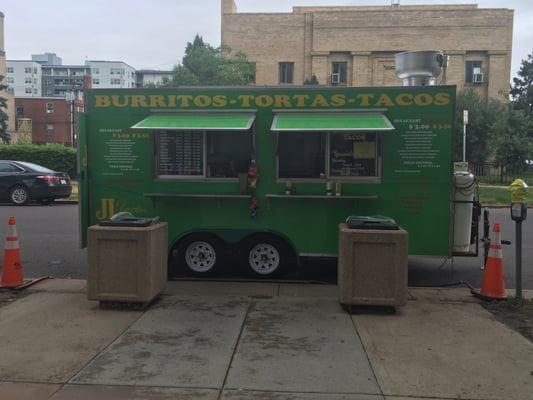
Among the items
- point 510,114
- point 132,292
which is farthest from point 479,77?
point 132,292

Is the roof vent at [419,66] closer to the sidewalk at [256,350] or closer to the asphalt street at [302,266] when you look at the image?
the asphalt street at [302,266]

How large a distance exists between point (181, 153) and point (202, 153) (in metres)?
0.30

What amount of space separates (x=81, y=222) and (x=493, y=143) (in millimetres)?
26060

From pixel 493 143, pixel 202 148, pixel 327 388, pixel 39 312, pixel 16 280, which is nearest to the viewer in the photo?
pixel 327 388

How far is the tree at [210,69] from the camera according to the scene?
124 ft

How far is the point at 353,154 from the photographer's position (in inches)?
297

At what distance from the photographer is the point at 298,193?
7.51 metres

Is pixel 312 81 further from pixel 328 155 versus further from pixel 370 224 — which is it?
pixel 370 224

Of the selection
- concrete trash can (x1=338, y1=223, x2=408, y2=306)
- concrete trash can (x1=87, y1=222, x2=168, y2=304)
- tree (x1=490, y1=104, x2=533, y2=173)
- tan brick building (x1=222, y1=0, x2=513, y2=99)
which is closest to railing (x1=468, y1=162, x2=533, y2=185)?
tree (x1=490, y1=104, x2=533, y2=173)

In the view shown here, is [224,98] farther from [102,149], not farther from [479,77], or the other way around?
[479,77]

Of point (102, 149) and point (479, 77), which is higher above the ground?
point (479, 77)

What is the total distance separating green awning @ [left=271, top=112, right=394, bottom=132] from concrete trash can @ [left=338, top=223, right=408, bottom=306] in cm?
147

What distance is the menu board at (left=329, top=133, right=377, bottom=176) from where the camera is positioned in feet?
24.6

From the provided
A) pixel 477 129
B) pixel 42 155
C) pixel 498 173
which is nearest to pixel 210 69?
pixel 42 155
